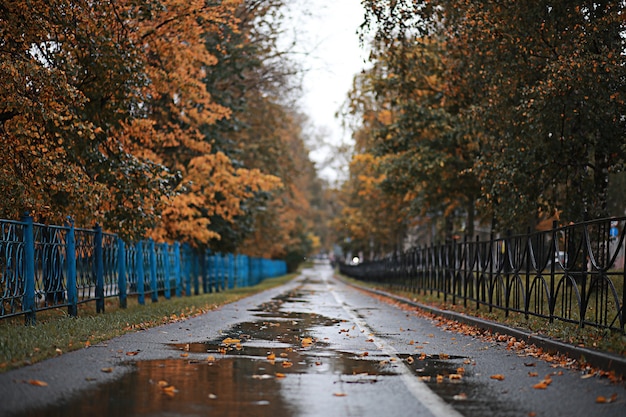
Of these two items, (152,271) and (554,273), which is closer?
(554,273)

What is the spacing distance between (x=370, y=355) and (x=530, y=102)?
9.08 metres

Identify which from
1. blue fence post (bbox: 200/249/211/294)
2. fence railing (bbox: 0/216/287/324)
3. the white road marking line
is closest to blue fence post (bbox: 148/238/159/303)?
fence railing (bbox: 0/216/287/324)

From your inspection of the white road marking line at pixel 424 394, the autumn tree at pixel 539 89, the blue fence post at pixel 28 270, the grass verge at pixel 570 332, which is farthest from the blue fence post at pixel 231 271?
the white road marking line at pixel 424 394

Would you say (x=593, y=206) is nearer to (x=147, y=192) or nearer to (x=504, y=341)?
(x=504, y=341)

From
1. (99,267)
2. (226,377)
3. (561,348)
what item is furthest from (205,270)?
(226,377)

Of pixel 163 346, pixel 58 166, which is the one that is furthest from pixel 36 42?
pixel 163 346

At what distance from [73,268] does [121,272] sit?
4143mm

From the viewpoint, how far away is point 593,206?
21188mm

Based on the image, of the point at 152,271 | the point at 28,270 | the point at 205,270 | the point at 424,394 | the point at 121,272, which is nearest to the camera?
the point at 424,394

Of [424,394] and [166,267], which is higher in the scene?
[166,267]

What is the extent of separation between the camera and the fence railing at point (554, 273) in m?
10.9

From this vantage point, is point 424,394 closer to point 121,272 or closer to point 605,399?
point 605,399

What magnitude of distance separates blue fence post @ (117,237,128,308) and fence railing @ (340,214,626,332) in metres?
8.19

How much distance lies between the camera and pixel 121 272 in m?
20.6
